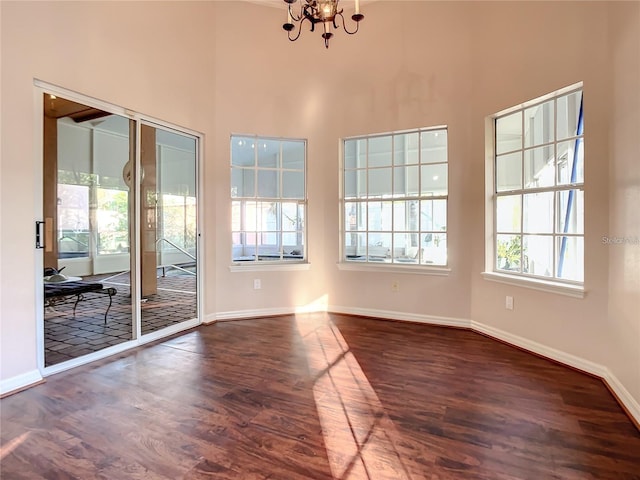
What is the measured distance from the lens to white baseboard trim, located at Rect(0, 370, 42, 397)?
239 centimetres

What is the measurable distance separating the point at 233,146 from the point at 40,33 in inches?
82.9

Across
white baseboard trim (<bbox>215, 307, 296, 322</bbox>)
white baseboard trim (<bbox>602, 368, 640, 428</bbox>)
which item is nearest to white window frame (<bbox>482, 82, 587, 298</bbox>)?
white baseboard trim (<bbox>602, 368, 640, 428</bbox>)

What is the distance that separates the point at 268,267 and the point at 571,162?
132 inches

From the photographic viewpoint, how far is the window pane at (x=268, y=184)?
14.8ft

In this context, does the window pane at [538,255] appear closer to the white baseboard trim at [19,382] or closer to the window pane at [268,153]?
the window pane at [268,153]

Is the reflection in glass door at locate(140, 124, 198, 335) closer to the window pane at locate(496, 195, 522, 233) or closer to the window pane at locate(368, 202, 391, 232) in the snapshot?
the window pane at locate(368, 202, 391, 232)

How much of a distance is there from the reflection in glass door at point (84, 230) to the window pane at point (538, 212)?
3865 millimetres

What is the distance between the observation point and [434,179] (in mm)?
4145

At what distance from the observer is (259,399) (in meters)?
2.34

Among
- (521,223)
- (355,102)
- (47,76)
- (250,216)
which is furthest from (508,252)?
(47,76)

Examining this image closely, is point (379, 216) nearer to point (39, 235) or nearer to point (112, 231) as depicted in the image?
point (112, 231)

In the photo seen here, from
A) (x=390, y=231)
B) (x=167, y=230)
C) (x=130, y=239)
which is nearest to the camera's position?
(x=130, y=239)

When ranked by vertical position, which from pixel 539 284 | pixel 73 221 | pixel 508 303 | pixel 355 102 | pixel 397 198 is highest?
pixel 355 102

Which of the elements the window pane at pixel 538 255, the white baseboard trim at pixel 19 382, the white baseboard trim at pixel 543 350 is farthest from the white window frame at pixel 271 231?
the window pane at pixel 538 255
